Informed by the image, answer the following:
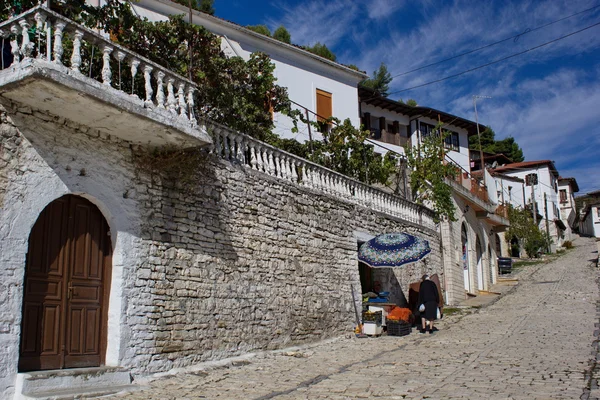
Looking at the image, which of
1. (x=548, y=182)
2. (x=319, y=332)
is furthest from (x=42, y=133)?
(x=548, y=182)

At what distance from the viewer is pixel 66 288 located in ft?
25.2

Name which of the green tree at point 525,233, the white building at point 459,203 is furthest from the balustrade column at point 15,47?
the green tree at point 525,233

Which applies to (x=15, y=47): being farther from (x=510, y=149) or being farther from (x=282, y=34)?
(x=510, y=149)

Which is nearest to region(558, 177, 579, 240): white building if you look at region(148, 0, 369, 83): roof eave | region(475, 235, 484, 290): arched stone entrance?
region(475, 235, 484, 290): arched stone entrance

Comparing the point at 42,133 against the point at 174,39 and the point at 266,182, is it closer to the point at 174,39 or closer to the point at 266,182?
the point at 266,182

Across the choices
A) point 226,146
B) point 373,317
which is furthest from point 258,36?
point 373,317

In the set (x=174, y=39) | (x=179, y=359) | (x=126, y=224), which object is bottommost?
(x=179, y=359)

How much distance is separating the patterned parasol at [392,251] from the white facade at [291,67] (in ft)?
23.3

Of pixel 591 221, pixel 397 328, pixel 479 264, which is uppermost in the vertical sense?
pixel 591 221

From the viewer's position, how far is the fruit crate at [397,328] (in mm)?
12750

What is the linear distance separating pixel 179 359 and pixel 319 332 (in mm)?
4055

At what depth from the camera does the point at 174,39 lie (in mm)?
12188

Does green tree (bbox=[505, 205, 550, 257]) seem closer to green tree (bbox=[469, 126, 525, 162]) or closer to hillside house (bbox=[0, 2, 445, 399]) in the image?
green tree (bbox=[469, 126, 525, 162])

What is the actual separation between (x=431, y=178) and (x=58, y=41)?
1426 centimetres
